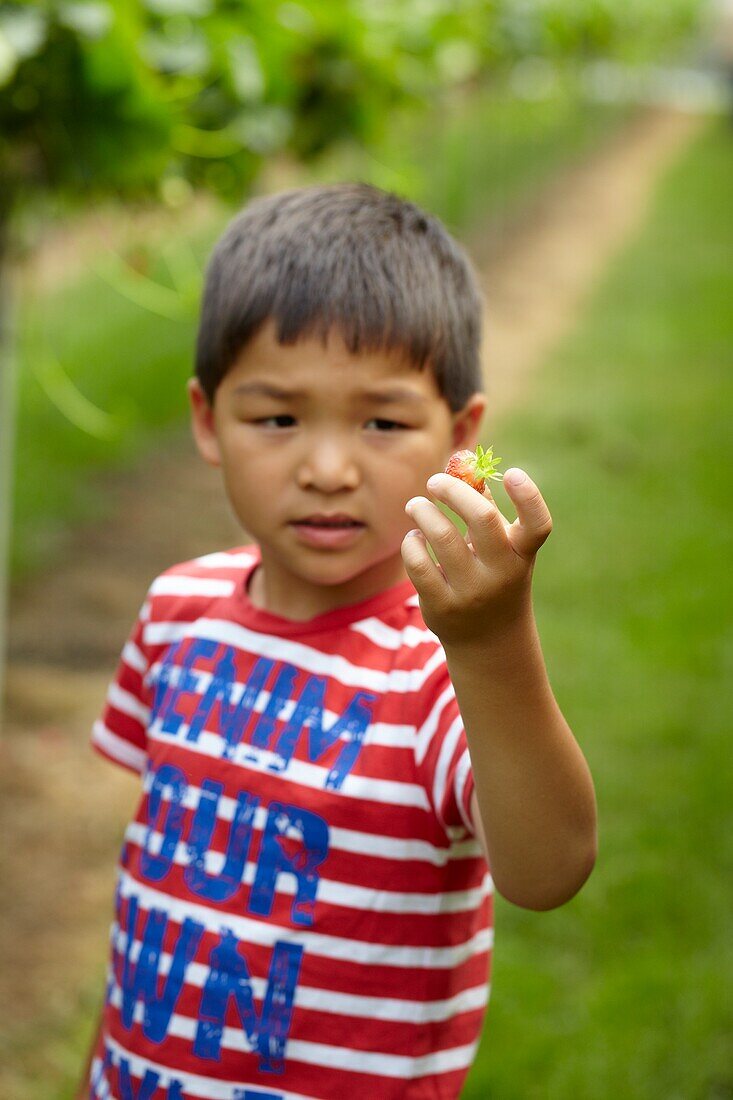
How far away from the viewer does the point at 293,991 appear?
1438 mm

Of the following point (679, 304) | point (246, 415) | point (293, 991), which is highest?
point (679, 304)

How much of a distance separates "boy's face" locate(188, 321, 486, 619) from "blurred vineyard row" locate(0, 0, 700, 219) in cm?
118

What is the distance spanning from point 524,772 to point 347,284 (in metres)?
0.59

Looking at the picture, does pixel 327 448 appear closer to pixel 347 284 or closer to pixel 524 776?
pixel 347 284

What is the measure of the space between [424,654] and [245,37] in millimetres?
2312

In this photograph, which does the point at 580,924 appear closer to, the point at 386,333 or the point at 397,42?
the point at 386,333

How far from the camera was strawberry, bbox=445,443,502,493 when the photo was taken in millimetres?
1150

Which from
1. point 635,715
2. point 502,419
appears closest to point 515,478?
point 635,715

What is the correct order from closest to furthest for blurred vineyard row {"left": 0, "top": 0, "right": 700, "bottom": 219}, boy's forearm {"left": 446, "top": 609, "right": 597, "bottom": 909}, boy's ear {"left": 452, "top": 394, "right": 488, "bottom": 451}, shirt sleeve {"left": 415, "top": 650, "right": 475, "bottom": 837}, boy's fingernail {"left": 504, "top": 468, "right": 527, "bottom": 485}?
boy's fingernail {"left": 504, "top": 468, "right": 527, "bottom": 485}
boy's forearm {"left": 446, "top": 609, "right": 597, "bottom": 909}
shirt sleeve {"left": 415, "top": 650, "right": 475, "bottom": 837}
boy's ear {"left": 452, "top": 394, "right": 488, "bottom": 451}
blurred vineyard row {"left": 0, "top": 0, "right": 700, "bottom": 219}

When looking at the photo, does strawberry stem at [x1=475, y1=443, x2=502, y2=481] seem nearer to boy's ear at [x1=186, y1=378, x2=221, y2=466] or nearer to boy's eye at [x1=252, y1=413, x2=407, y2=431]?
boy's eye at [x1=252, y1=413, x2=407, y2=431]

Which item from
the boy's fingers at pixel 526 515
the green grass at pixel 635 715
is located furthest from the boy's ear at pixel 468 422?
the green grass at pixel 635 715

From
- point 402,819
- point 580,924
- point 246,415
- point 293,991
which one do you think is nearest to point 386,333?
point 246,415

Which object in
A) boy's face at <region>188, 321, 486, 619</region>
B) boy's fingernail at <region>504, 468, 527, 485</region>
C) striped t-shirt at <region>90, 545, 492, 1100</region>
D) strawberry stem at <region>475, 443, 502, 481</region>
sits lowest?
striped t-shirt at <region>90, 545, 492, 1100</region>

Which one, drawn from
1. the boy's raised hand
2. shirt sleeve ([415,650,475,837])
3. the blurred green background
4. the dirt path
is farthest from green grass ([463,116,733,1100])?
the boy's raised hand
